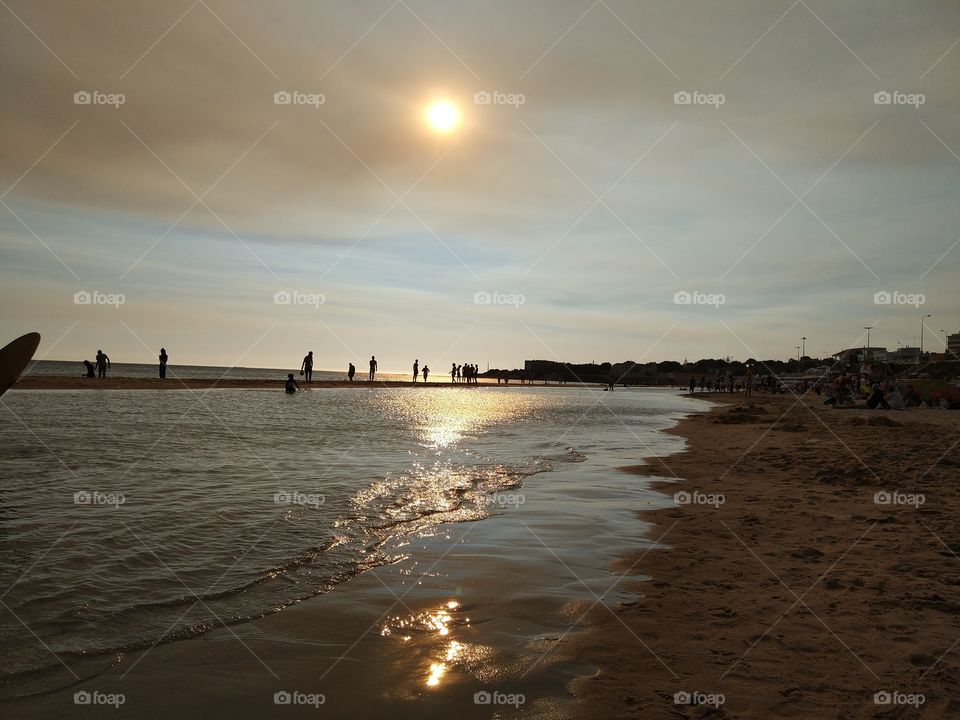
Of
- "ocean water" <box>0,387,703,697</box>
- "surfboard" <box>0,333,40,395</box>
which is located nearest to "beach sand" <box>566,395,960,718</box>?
"ocean water" <box>0,387,703,697</box>

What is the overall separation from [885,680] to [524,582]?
2895mm

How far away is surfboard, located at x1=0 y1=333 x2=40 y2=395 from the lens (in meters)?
11.4

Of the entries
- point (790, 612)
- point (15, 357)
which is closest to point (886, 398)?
point (790, 612)

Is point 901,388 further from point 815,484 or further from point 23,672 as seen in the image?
point 23,672

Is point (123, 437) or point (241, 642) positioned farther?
point (123, 437)

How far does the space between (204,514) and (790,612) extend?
6.88m

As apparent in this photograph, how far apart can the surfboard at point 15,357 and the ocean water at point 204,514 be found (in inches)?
60.7

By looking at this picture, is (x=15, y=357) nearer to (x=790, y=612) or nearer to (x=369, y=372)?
(x=790, y=612)

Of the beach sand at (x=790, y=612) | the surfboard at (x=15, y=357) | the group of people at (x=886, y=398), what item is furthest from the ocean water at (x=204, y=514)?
the group of people at (x=886, y=398)

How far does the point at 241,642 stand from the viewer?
4223 millimetres

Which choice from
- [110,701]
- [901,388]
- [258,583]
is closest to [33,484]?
[258,583]

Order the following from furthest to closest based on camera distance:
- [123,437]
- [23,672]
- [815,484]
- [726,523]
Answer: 1. [123,437]
2. [815,484]
3. [726,523]
4. [23,672]

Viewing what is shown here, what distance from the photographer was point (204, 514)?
7.78 metres

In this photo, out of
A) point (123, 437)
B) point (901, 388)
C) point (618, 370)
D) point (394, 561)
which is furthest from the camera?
point (618, 370)
